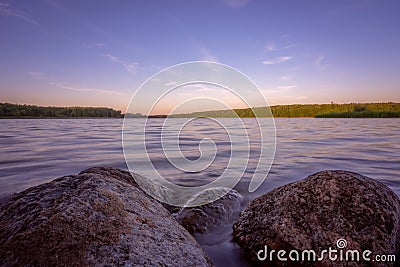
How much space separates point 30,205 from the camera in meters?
1.86

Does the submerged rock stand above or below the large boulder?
below

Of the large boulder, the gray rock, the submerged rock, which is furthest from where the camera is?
the submerged rock

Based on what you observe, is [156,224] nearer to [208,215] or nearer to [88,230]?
[88,230]

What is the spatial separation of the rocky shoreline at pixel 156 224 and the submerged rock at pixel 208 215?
0.05 meters

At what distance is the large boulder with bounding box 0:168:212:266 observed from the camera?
4.80 feet

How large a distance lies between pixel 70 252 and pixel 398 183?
624 cm

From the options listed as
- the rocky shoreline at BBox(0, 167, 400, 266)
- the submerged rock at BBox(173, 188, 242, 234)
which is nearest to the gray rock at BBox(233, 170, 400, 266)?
the rocky shoreline at BBox(0, 167, 400, 266)

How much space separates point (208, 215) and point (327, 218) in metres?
1.63

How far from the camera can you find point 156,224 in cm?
197

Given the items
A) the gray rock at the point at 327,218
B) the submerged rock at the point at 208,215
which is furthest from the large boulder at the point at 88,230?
the submerged rock at the point at 208,215

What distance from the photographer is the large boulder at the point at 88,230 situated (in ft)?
4.80

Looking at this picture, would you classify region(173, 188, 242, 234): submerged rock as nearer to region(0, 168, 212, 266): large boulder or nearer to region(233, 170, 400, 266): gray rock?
region(233, 170, 400, 266): gray rock

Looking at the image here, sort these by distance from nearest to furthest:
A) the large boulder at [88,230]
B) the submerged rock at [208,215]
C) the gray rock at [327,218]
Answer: the large boulder at [88,230], the gray rock at [327,218], the submerged rock at [208,215]

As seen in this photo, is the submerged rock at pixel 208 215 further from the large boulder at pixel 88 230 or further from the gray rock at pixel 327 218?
the large boulder at pixel 88 230
